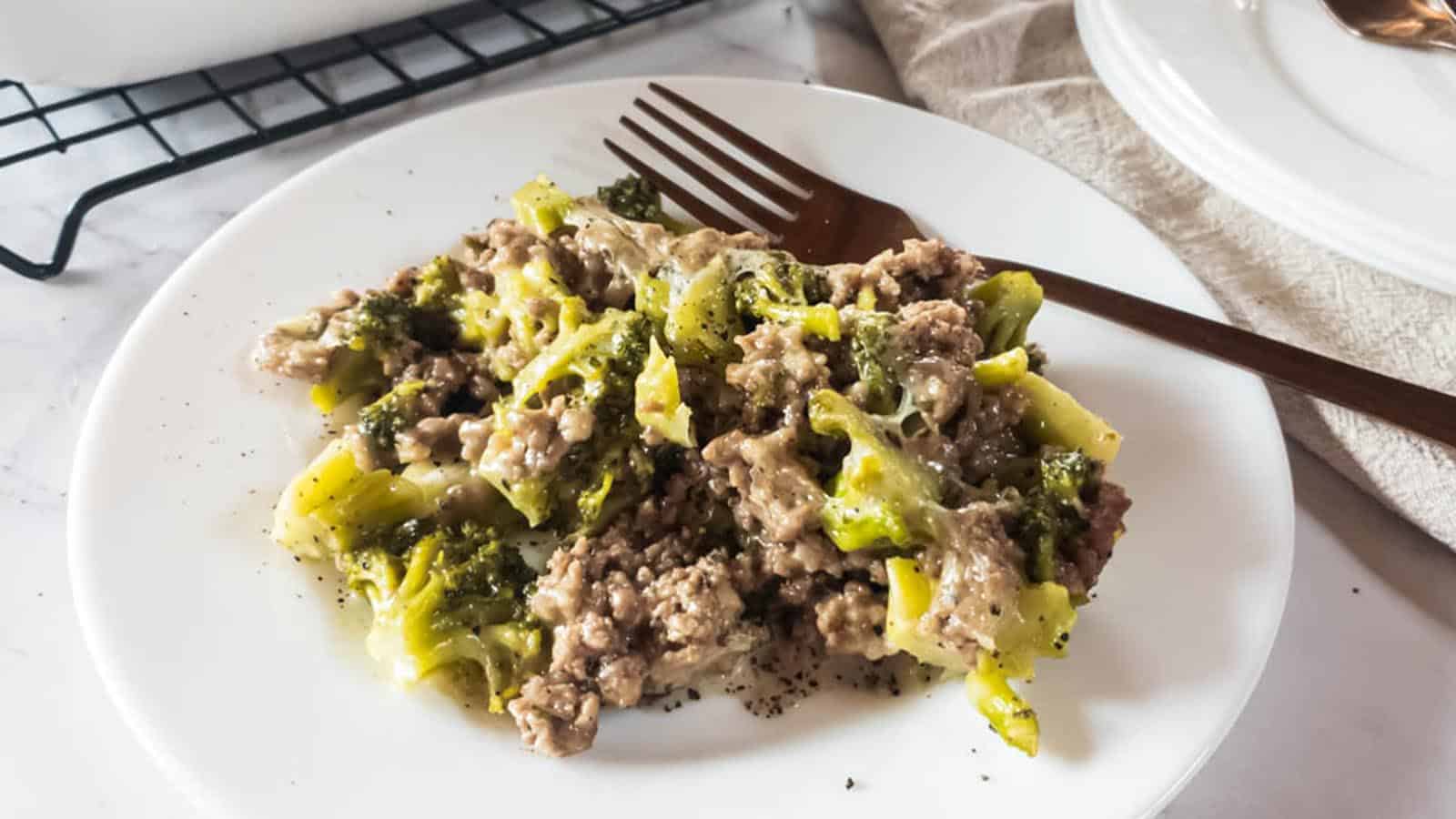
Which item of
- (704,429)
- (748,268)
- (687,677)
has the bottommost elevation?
(687,677)

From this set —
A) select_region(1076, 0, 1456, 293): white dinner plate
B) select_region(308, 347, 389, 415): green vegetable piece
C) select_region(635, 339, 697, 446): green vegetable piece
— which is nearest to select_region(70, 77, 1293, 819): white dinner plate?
select_region(308, 347, 389, 415): green vegetable piece

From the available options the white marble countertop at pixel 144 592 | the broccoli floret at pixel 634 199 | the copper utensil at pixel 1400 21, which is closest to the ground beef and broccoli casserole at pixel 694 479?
the broccoli floret at pixel 634 199

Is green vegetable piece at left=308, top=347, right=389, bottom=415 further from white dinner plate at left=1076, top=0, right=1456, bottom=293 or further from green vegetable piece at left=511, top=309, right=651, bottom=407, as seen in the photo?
white dinner plate at left=1076, top=0, right=1456, bottom=293

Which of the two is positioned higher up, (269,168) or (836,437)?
(836,437)

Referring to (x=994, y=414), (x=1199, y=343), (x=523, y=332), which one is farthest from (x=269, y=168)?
(x=1199, y=343)

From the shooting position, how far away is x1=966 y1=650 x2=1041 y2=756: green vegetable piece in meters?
1.25

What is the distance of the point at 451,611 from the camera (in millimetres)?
1382

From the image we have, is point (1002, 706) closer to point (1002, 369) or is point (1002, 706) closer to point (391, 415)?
point (1002, 369)

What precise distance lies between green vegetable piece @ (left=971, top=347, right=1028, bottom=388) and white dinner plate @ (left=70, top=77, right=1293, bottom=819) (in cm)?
26

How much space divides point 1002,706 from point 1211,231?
1218 mm

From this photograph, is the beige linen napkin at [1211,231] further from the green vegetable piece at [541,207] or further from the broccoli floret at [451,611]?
the broccoli floret at [451,611]

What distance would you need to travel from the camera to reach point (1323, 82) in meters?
2.08

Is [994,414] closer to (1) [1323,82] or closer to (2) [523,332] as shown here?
(2) [523,332]

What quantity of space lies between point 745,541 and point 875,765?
0.33 metres
